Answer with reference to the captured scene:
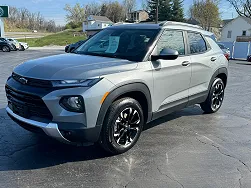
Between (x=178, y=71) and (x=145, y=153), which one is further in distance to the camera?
(x=178, y=71)

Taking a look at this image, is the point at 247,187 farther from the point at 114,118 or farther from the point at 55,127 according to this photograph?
the point at 55,127

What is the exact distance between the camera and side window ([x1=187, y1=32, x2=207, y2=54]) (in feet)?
16.0

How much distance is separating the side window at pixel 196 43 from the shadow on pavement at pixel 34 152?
258 centimetres

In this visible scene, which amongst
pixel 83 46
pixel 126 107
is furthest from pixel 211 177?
pixel 83 46

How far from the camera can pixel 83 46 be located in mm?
4797

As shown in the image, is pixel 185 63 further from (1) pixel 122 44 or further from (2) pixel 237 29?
(2) pixel 237 29

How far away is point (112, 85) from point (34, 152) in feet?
5.02

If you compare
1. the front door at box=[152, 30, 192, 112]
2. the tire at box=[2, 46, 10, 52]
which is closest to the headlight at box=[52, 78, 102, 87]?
the front door at box=[152, 30, 192, 112]

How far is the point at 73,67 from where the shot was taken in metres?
3.33

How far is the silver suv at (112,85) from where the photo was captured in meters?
→ 3.08

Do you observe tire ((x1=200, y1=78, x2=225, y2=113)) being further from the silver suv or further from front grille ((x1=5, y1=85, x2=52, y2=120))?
front grille ((x1=5, y1=85, x2=52, y2=120))

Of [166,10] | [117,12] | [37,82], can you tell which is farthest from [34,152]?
[117,12]

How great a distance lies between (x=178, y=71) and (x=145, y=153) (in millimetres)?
1492

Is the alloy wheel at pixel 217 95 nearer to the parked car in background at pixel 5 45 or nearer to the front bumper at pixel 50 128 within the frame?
the front bumper at pixel 50 128
